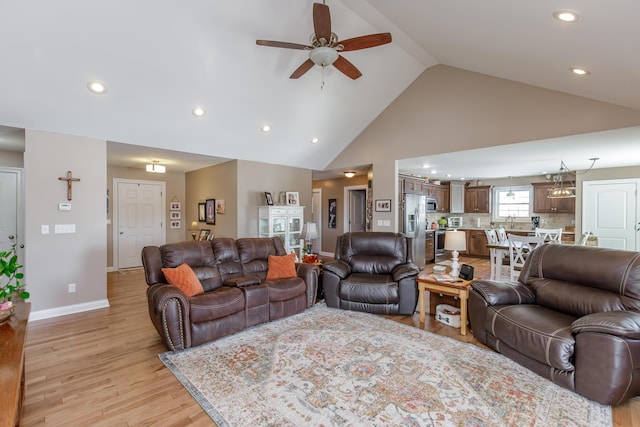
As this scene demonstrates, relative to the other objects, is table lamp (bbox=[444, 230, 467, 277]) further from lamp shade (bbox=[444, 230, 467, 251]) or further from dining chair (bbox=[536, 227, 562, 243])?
dining chair (bbox=[536, 227, 562, 243])

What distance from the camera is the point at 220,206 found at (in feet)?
20.6

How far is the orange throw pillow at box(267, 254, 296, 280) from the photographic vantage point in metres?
Answer: 4.00

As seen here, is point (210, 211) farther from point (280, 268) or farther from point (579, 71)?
point (579, 71)

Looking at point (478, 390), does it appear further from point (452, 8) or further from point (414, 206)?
point (414, 206)

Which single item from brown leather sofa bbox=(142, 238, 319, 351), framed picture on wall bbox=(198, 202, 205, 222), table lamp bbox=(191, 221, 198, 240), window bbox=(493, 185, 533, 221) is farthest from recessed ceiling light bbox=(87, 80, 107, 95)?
window bbox=(493, 185, 533, 221)

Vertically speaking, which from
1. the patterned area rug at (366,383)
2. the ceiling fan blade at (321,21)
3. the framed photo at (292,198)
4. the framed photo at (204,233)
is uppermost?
the ceiling fan blade at (321,21)

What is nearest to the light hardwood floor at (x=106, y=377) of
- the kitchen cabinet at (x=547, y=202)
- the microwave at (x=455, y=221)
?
the kitchen cabinet at (x=547, y=202)

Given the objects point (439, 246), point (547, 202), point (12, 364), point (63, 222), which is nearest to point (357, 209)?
point (439, 246)

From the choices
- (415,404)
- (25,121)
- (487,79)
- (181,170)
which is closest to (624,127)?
(487,79)

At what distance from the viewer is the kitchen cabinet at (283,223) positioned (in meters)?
5.96

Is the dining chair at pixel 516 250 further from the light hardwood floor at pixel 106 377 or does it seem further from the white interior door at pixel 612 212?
the white interior door at pixel 612 212

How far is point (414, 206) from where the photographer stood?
277 inches

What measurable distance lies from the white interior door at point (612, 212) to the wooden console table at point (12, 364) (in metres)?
8.86

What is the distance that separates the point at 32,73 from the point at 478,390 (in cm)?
506
